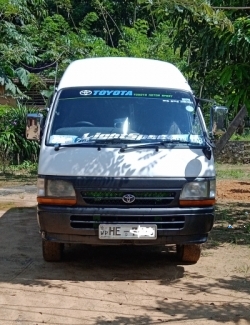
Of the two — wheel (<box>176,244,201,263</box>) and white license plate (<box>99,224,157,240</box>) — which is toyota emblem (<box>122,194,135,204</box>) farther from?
wheel (<box>176,244,201,263</box>)

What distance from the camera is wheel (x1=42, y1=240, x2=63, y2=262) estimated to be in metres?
7.19

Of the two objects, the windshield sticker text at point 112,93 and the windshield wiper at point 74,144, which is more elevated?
the windshield sticker text at point 112,93

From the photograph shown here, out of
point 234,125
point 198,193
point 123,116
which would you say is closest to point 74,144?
point 123,116

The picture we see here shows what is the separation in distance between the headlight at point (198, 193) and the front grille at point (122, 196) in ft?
0.41

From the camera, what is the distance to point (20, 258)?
7598mm

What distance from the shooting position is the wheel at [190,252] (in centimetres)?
719

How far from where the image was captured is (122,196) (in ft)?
21.6

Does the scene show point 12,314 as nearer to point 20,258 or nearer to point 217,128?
point 20,258

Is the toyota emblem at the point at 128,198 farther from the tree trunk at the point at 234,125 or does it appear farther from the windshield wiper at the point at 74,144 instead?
the tree trunk at the point at 234,125

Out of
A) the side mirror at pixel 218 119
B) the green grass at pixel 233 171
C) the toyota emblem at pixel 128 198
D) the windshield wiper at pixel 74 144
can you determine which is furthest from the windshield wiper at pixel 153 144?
the green grass at pixel 233 171

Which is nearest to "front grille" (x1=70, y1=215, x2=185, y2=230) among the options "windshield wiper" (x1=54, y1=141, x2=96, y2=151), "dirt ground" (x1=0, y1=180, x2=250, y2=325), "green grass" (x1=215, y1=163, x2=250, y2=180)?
"dirt ground" (x1=0, y1=180, x2=250, y2=325)

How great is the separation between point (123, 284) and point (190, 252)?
107cm

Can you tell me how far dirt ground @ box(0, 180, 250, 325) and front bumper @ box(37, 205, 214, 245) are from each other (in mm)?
442

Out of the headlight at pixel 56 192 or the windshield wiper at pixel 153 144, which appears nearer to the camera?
the headlight at pixel 56 192
